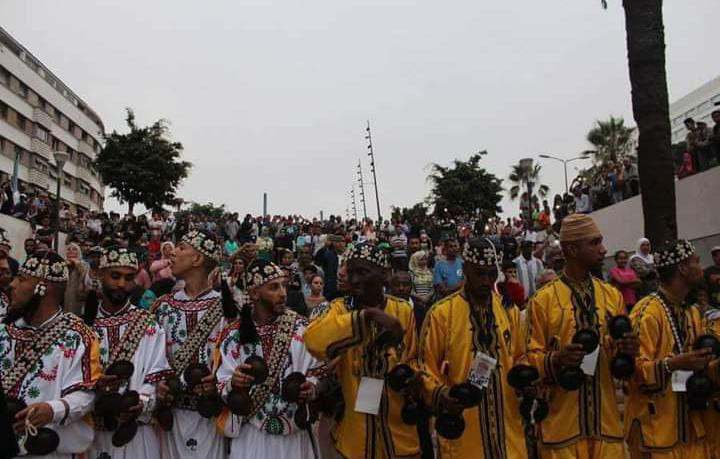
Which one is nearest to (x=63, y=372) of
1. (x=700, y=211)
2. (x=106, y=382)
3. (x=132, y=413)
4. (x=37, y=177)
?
(x=106, y=382)

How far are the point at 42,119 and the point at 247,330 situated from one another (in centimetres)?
7172

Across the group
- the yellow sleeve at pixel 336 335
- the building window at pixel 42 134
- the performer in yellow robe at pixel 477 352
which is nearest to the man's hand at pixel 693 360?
the performer in yellow robe at pixel 477 352

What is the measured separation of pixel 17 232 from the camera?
73.1 ft

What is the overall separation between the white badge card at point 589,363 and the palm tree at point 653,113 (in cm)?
582

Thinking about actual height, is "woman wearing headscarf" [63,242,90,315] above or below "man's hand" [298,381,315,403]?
above

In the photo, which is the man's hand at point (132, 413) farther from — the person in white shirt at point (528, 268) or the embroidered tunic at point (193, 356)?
the person in white shirt at point (528, 268)

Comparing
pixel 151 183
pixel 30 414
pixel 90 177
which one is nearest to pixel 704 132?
pixel 30 414

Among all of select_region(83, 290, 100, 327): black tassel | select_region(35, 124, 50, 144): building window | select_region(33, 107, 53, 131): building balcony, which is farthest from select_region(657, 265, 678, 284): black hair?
select_region(33, 107, 53, 131): building balcony

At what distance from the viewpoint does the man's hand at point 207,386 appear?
185 inches

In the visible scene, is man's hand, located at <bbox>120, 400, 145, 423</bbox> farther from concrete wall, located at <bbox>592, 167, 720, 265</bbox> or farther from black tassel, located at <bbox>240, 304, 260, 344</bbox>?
concrete wall, located at <bbox>592, 167, 720, 265</bbox>

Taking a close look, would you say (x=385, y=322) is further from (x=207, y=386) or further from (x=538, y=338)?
(x=207, y=386)

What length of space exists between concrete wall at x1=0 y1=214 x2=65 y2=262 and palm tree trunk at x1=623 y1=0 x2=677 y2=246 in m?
18.0

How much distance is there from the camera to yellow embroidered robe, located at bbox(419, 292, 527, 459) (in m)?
4.36

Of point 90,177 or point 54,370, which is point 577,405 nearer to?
point 54,370
